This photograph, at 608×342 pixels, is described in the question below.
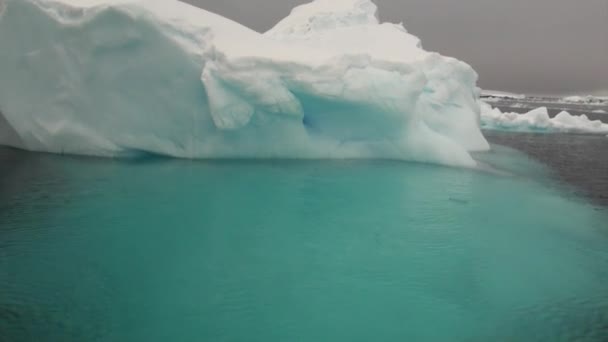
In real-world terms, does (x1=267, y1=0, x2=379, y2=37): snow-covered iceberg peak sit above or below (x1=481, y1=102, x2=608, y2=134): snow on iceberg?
above

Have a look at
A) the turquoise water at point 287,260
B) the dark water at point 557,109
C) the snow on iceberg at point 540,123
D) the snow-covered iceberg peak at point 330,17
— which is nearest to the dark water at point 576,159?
the turquoise water at point 287,260

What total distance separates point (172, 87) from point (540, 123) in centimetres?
1814

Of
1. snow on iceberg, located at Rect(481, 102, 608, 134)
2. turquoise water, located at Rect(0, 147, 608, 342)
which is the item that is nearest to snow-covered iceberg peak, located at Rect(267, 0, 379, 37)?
turquoise water, located at Rect(0, 147, 608, 342)

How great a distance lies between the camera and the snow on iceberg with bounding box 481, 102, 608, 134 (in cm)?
2044

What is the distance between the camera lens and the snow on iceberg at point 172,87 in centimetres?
770

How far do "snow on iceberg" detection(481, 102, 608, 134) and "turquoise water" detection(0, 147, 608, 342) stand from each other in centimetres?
1506

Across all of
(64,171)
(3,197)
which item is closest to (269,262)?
(3,197)

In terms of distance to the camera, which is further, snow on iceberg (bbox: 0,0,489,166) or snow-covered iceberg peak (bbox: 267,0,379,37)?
snow-covered iceberg peak (bbox: 267,0,379,37)

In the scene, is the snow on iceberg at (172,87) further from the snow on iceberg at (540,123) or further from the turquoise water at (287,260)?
the snow on iceberg at (540,123)

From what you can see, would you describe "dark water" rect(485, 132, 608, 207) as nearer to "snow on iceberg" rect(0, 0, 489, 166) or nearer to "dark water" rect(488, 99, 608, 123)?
"snow on iceberg" rect(0, 0, 489, 166)

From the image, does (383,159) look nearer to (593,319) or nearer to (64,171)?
(64,171)

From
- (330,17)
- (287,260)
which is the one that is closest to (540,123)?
(330,17)

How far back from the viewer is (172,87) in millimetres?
7887

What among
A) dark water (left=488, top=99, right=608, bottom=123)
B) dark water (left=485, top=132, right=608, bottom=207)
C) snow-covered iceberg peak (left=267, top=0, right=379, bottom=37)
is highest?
snow-covered iceberg peak (left=267, top=0, right=379, bottom=37)
